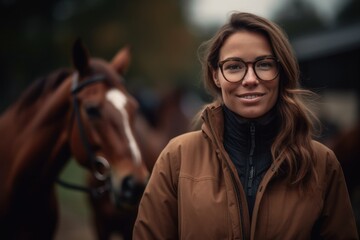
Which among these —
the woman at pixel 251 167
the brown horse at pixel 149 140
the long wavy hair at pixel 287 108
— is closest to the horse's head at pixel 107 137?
the brown horse at pixel 149 140

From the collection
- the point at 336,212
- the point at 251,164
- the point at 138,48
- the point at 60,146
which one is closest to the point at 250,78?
the point at 251,164

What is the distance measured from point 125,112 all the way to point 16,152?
2.63 feet

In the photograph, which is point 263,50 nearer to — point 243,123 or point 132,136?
point 243,123

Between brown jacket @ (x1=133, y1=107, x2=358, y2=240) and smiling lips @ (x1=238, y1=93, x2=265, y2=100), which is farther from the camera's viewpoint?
smiling lips @ (x1=238, y1=93, x2=265, y2=100)

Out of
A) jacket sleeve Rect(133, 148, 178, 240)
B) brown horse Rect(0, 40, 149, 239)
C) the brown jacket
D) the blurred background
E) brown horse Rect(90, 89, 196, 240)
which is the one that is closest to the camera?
the brown jacket

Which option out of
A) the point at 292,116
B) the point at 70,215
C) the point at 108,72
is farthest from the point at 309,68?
the point at 292,116

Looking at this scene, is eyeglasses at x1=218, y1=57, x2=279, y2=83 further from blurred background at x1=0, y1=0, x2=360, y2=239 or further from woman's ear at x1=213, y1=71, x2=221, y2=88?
blurred background at x1=0, y1=0, x2=360, y2=239

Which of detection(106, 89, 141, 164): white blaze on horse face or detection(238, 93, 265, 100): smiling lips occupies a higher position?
Answer: detection(238, 93, 265, 100): smiling lips

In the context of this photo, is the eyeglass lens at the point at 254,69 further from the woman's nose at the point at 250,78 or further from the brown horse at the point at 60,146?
the brown horse at the point at 60,146

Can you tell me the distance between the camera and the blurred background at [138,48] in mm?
11412

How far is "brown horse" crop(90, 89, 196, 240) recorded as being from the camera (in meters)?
4.72

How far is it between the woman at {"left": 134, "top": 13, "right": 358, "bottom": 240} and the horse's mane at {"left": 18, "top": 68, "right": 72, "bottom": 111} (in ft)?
5.82

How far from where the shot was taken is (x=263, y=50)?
2.11 m

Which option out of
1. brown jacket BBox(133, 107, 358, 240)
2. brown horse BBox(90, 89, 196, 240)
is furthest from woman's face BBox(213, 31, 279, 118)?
brown horse BBox(90, 89, 196, 240)
